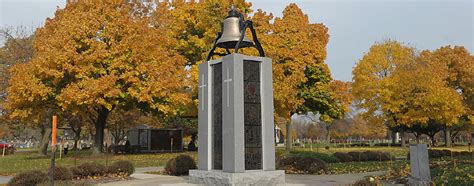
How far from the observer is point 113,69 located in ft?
81.9

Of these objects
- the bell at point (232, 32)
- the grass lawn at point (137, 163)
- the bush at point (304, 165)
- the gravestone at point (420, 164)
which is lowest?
the grass lawn at point (137, 163)

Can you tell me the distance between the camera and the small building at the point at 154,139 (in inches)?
1496

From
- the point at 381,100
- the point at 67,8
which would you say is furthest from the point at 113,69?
the point at 381,100

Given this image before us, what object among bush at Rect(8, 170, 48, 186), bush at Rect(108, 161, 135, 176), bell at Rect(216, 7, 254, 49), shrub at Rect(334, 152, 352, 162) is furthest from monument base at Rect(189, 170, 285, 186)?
shrub at Rect(334, 152, 352, 162)

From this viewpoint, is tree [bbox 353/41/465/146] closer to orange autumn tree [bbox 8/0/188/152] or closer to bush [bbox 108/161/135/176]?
orange autumn tree [bbox 8/0/188/152]

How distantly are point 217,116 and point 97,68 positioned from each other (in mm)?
16257

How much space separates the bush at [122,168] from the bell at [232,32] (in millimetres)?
6505

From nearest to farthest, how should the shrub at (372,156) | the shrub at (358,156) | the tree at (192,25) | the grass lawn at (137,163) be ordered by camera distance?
1. the grass lawn at (137,163)
2. the shrub at (358,156)
3. the shrub at (372,156)
4. the tree at (192,25)

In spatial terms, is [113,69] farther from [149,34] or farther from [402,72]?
[402,72]

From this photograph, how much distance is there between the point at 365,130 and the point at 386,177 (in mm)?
68845

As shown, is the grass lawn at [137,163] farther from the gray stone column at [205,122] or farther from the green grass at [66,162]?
the gray stone column at [205,122]

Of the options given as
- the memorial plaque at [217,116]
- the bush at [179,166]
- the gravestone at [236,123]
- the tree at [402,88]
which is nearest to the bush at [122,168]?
the bush at [179,166]

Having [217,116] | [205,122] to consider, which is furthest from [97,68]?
[217,116]

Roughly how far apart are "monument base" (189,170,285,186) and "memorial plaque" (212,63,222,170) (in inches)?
18.4
